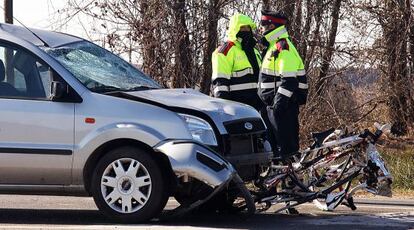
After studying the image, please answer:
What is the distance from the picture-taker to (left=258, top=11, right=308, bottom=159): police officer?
918 cm

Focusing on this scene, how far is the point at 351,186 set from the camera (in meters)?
8.09

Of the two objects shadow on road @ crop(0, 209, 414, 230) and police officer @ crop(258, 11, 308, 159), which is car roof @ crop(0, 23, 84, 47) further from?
police officer @ crop(258, 11, 308, 159)

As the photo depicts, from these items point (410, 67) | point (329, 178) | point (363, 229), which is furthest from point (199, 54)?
point (363, 229)

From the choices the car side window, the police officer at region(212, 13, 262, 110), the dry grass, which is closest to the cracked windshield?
the car side window

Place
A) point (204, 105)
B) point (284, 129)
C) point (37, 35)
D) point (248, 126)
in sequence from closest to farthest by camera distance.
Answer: point (204, 105), point (248, 126), point (37, 35), point (284, 129)

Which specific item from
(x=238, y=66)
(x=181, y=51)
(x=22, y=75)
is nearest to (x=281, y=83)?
(x=238, y=66)

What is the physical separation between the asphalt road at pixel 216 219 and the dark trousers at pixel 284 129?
2.43 ft

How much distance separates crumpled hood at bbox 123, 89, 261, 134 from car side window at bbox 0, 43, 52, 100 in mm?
775

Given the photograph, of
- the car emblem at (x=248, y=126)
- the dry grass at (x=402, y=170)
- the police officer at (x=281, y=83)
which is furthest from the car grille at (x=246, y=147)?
the dry grass at (x=402, y=170)

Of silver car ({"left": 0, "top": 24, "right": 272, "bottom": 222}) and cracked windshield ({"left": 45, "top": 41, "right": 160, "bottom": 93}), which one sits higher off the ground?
cracked windshield ({"left": 45, "top": 41, "right": 160, "bottom": 93})

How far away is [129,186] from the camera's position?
Result: 7.35m

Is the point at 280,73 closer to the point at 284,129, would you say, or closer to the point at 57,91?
the point at 284,129

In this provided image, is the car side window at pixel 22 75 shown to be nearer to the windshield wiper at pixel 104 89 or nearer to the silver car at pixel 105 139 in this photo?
the silver car at pixel 105 139

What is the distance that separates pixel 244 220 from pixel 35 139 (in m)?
2.01
